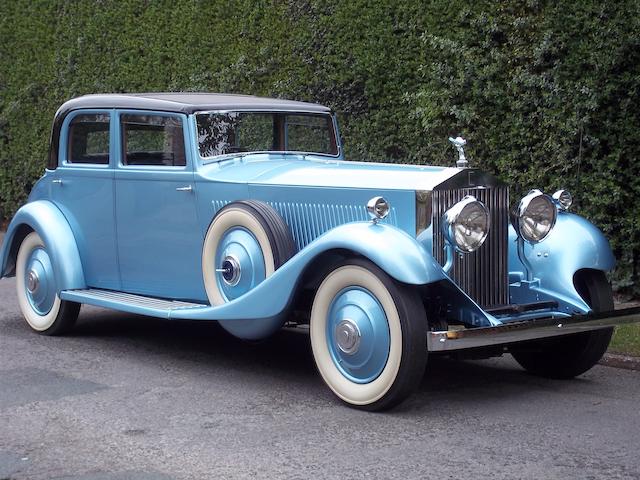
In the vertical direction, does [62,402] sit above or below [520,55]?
below

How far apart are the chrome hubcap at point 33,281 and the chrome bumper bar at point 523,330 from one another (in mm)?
3588

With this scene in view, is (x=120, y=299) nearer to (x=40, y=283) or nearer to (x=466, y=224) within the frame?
(x=40, y=283)

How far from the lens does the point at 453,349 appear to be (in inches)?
199

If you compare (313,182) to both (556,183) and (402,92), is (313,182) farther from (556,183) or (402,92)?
(402,92)

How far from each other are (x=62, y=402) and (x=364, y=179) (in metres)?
2.09

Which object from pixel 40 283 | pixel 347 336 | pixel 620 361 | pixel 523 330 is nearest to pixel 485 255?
pixel 523 330

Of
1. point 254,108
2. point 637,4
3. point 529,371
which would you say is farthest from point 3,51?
point 529,371

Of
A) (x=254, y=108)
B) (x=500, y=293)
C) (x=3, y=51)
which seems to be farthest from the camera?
(x=3, y=51)

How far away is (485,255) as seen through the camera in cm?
577

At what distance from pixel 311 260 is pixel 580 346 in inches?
68.8

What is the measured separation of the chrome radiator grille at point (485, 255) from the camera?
5.55 m

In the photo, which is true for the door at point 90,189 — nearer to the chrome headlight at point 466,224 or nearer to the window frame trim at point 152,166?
the window frame trim at point 152,166

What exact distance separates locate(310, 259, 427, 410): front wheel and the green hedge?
3323mm

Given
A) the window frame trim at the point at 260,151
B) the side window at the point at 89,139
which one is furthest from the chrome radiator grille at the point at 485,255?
the side window at the point at 89,139
